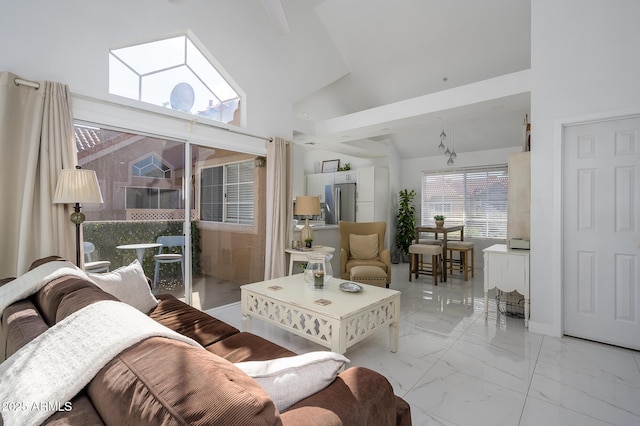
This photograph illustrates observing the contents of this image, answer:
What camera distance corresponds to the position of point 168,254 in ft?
10.8

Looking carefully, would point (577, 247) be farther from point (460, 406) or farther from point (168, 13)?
point (168, 13)

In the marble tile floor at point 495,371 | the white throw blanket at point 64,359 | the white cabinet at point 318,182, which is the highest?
the white cabinet at point 318,182

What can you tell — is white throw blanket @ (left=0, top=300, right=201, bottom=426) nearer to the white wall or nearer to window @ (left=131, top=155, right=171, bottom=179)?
window @ (left=131, top=155, right=171, bottom=179)

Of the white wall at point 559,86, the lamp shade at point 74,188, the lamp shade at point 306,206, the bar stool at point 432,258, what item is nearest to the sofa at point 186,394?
the lamp shade at point 74,188

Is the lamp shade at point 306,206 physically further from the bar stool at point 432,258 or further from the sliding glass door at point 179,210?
the bar stool at point 432,258

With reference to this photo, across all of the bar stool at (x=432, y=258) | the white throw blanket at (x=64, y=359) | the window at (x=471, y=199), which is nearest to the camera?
the white throw blanket at (x=64, y=359)

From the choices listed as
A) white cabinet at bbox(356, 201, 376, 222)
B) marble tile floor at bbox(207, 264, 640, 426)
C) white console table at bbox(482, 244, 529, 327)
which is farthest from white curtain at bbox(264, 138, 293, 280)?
white cabinet at bbox(356, 201, 376, 222)

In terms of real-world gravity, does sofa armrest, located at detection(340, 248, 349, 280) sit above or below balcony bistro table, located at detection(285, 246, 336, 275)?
below

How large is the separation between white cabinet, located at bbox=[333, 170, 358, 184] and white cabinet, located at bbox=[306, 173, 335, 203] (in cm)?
12

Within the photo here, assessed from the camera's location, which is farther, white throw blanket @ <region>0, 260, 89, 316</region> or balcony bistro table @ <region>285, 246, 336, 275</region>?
balcony bistro table @ <region>285, 246, 336, 275</region>

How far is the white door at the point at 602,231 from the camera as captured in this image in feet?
8.61

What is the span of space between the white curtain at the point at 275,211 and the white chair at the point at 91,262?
180 cm

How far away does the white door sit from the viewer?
262 centimetres

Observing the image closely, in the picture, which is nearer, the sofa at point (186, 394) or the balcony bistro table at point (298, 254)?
the sofa at point (186, 394)
